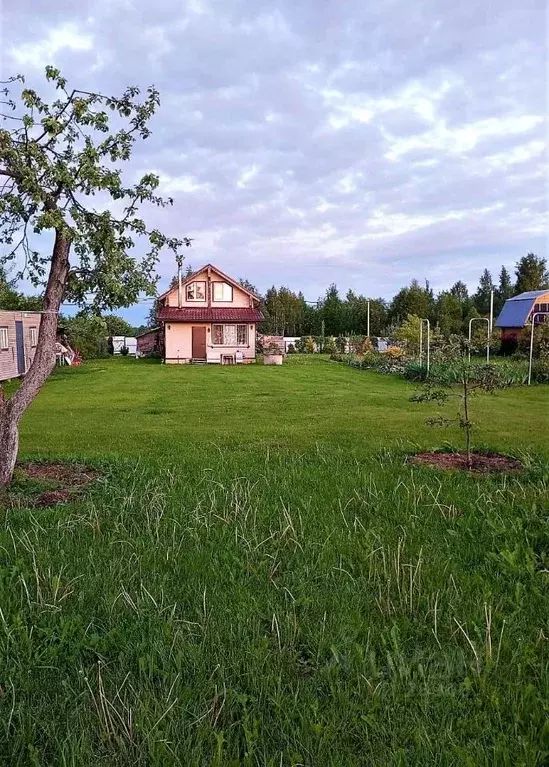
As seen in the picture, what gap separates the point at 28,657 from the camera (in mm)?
2443

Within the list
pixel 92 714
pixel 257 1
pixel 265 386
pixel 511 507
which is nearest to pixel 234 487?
pixel 511 507

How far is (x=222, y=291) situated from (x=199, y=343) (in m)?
3.08

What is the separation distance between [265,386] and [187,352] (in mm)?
12280

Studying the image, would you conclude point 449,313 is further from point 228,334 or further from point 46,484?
point 46,484

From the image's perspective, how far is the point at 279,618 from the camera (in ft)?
8.99

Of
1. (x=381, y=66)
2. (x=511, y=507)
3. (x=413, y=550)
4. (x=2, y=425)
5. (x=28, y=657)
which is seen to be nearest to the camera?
(x=28, y=657)

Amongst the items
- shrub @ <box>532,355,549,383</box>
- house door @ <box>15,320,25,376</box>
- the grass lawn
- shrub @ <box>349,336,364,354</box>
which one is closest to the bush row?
shrub @ <box>532,355,549,383</box>

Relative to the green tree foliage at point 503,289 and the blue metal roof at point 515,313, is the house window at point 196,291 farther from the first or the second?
the green tree foliage at point 503,289

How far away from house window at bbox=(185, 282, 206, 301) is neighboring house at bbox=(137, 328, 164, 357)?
13.2ft

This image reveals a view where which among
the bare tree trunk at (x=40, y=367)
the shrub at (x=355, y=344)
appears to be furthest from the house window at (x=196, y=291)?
the bare tree trunk at (x=40, y=367)

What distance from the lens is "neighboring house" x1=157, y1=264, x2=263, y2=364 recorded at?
26.9 metres

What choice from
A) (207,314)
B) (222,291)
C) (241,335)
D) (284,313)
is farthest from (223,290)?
(284,313)

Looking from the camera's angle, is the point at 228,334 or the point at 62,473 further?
the point at 228,334

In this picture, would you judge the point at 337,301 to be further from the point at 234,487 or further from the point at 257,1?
the point at 234,487
